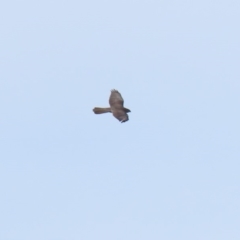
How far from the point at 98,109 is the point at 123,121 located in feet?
13.7

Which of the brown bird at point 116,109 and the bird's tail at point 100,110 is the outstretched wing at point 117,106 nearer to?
the brown bird at point 116,109

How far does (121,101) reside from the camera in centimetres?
13825

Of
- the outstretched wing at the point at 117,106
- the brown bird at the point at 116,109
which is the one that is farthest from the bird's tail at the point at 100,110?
the outstretched wing at the point at 117,106

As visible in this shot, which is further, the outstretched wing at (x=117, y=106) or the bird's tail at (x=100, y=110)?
the bird's tail at (x=100, y=110)

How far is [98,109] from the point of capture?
138500 mm

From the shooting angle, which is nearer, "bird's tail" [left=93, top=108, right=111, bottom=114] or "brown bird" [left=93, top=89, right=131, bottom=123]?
"brown bird" [left=93, top=89, right=131, bottom=123]

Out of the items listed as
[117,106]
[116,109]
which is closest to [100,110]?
[117,106]

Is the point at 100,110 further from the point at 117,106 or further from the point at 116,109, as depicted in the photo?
the point at 116,109

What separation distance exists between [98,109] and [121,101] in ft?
5.96

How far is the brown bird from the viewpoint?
136 metres

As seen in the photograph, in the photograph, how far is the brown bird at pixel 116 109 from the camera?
5340 inches

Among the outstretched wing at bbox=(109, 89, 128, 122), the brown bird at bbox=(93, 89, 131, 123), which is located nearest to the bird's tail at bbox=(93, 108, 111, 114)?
the brown bird at bbox=(93, 89, 131, 123)

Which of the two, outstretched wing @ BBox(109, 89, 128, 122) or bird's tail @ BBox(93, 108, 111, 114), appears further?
bird's tail @ BBox(93, 108, 111, 114)

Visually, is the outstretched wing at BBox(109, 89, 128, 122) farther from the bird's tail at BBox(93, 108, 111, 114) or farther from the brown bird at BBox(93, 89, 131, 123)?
the bird's tail at BBox(93, 108, 111, 114)
